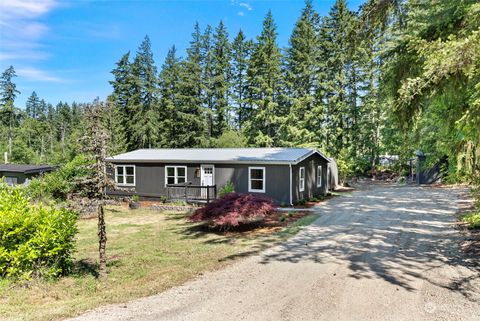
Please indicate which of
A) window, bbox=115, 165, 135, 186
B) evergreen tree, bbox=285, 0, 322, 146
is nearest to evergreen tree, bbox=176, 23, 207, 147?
evergreen tree, bbox=285, 0, 322, 146

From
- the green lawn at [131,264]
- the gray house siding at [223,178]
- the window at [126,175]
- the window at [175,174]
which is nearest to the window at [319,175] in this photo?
the gray house siding at [223,178]

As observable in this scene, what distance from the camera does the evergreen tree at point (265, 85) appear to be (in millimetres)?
33219

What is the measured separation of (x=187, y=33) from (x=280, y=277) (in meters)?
39.3

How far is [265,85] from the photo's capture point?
33250 mm

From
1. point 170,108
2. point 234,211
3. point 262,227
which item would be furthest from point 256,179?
point 170,108

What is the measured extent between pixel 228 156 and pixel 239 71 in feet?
77.2

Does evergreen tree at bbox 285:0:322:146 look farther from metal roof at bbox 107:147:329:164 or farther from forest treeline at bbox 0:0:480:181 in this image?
→ metal roof at bbox 107:147:329:164

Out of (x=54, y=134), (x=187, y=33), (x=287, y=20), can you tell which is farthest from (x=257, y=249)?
(x=54, y=134)

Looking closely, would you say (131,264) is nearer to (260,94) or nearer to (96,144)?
(96,144)

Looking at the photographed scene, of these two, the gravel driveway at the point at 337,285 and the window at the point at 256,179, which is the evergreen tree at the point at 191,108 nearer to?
the window at the point at 256,179

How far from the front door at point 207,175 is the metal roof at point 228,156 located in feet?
1.81

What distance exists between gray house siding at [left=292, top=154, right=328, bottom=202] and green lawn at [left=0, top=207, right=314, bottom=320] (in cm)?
422

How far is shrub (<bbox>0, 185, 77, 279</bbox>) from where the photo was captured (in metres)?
6.31

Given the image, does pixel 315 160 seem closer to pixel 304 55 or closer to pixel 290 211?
pixel 290 211
